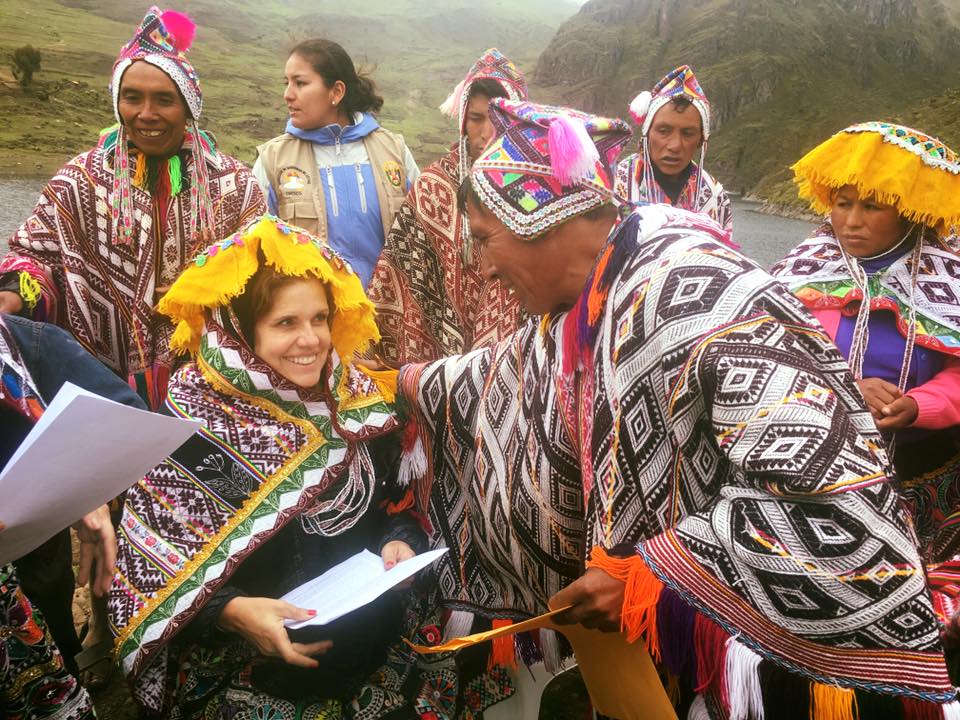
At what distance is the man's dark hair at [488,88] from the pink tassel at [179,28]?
1344 mm

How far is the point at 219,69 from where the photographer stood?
1355 inches

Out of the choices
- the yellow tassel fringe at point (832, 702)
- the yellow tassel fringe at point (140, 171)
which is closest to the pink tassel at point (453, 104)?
the yellow tassel fringe at point (140, 171)

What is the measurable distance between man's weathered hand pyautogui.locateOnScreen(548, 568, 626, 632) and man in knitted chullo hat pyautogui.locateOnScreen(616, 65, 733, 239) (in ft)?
10.6

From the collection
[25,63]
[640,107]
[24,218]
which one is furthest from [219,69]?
[640,107]

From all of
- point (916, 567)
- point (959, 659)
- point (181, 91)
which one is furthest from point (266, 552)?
point (959, 659)

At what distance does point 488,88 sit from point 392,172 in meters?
0.66

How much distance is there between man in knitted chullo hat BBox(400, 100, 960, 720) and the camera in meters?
1.25

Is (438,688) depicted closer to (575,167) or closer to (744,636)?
(744,636)

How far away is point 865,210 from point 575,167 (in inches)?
62.4

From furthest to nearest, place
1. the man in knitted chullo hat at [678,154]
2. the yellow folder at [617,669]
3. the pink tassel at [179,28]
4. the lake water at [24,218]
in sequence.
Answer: the lake water at [24,218] → the man in knitted chullo hat at [678,154] → the pink tassel at [179,28] → the yellow folder at [617,669]

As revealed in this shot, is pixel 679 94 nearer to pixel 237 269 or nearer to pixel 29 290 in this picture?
pixel 237 269

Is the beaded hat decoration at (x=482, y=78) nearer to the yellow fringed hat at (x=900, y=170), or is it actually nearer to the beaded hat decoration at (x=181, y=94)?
the beaded hat decoration at (x=181, y=94)

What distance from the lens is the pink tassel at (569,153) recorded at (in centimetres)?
163

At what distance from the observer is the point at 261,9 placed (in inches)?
1977
